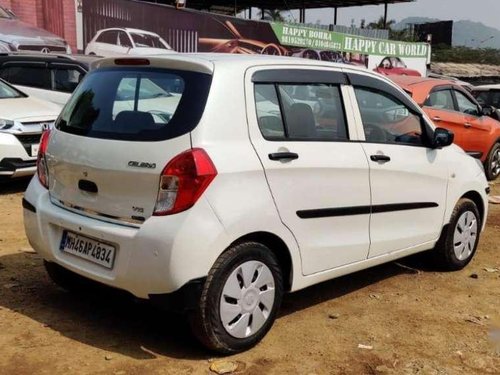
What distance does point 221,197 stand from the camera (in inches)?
129

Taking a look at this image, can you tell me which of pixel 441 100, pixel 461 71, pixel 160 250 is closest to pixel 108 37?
pixel 441 100

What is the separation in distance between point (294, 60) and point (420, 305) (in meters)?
1.99

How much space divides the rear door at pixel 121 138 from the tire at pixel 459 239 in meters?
2.70

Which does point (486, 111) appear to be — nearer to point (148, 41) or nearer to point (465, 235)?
point (465, 235)

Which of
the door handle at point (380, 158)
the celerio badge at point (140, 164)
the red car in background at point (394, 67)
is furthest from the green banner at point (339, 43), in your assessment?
the celerio badge at point (140, 164)

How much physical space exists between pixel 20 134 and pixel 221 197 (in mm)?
4841

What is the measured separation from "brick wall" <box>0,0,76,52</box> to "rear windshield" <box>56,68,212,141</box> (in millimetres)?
11763

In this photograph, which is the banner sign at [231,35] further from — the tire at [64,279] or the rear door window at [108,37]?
the tire at [64,279]

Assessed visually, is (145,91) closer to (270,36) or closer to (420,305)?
(420,305)

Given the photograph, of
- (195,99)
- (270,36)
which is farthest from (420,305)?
(270,36)

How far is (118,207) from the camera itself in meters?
3.42

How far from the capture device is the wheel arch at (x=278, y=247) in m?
3.50

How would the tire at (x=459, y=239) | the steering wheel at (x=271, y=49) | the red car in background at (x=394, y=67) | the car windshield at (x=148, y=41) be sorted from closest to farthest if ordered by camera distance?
1. the tire at (x=459, y=239)
2. the car windshield at (x=148, y=41)
3. the steering wheel at (x=271, y=49)
4. the red car in background at (x=394, y=67)

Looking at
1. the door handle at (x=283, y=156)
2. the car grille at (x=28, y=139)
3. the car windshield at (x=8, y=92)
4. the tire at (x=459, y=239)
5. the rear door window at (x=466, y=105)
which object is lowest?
the tire at (x=459, y=239)
